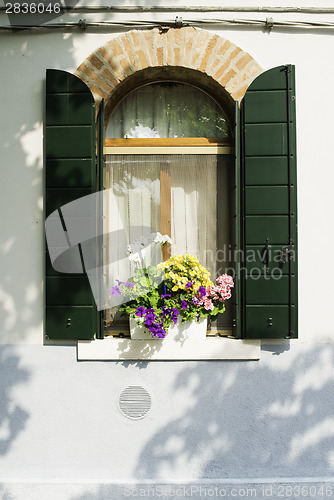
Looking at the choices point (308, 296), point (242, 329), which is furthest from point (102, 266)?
point (308, 296)

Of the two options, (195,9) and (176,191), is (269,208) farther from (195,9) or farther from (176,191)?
(195,9)

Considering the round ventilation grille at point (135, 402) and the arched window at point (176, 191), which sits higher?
the arched window at point (176, 191)

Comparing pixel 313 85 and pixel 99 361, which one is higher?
pixel 313 85

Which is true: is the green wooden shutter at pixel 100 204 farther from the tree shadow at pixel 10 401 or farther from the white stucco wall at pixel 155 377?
the tree shadow at pixel 10 401

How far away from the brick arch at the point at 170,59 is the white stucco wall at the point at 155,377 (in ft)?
0.39

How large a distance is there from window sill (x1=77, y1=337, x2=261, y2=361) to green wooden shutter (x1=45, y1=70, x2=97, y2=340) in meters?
0.17

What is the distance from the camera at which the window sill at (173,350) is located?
140 inches

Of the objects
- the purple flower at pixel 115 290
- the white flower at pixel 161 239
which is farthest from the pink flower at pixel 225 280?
the purple flower at pixel 115 290

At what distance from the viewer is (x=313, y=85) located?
145 inches

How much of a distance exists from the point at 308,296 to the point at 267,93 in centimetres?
164

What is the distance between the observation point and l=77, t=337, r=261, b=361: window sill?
354cm

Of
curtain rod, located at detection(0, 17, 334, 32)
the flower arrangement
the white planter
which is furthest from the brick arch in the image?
the white planter

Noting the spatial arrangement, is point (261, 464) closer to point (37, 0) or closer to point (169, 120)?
point (169, 120)

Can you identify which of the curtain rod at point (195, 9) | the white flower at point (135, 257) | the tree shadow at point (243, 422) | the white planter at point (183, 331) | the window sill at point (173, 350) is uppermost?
the curtain rod at point (195, 9)
